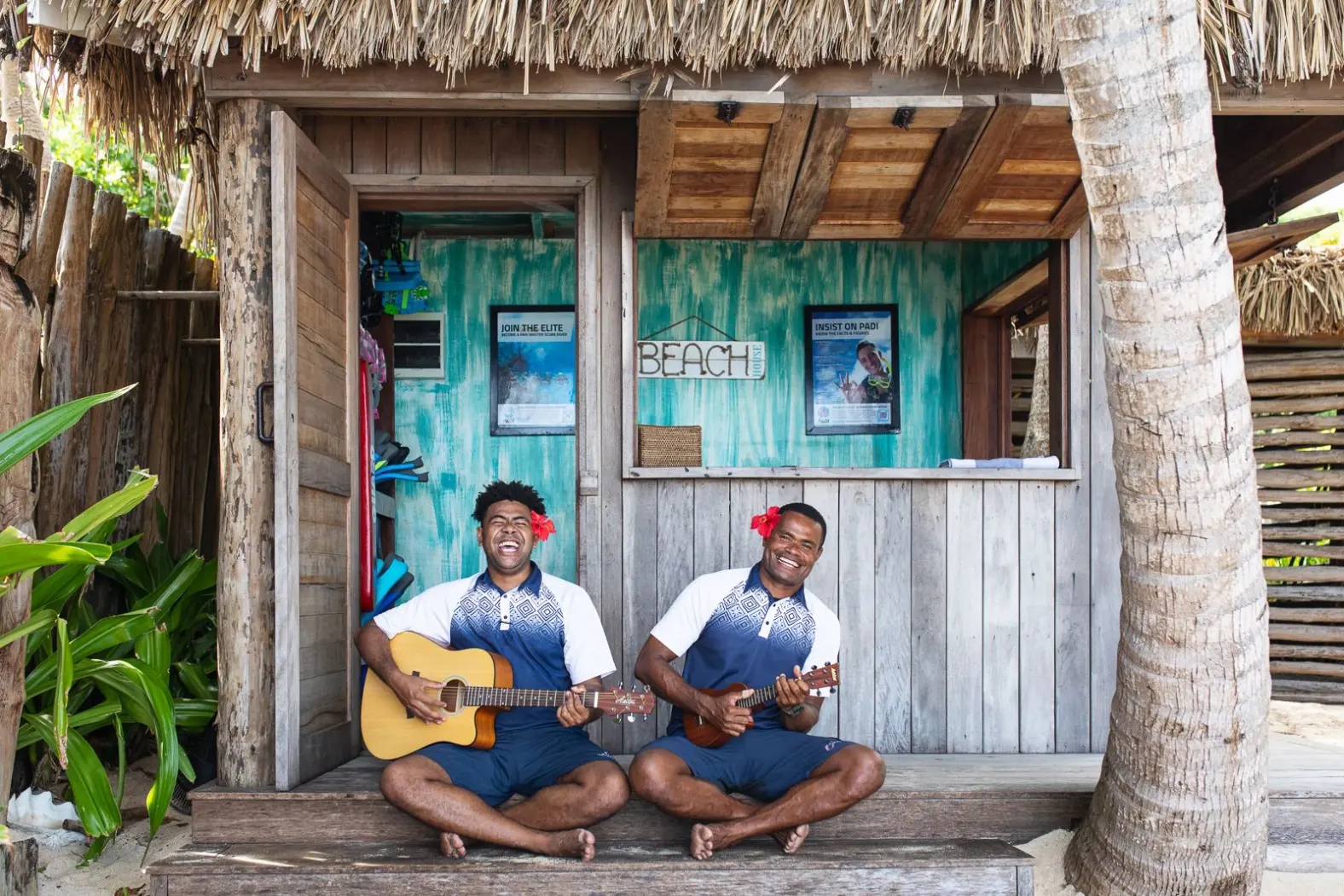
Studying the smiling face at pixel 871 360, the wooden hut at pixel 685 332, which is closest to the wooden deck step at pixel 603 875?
the wooden hut at pixel 685 332

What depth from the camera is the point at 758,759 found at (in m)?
3.39

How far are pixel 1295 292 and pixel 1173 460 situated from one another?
434cm

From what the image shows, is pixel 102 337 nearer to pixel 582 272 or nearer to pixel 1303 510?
pixel 582 272

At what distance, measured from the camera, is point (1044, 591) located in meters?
4.26

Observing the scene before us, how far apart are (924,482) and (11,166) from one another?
121 inches

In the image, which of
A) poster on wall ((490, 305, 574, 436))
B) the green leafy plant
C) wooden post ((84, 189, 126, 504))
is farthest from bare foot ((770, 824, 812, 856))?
wooden post ((84, 189, 126, 504))

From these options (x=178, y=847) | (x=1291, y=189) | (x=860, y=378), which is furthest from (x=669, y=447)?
(x=1291, y=189)

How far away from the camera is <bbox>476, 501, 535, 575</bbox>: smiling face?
3.55m

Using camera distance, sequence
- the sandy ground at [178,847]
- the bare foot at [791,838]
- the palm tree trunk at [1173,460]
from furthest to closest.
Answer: the sandy ground at [178,847], the bare foot at [791,838], the palm tree trunk at [1173,460]

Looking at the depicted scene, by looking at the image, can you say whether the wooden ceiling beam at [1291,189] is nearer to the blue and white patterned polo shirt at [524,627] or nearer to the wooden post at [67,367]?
the blue and white patterned polo shirt at [524,627]

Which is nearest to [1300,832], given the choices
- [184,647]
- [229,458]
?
[229,458]

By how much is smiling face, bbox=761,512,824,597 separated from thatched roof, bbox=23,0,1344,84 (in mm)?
1422

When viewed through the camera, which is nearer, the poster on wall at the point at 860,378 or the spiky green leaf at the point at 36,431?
the spiky green leaf at the point at 36,431

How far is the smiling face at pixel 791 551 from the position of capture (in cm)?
353
